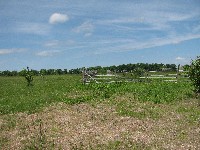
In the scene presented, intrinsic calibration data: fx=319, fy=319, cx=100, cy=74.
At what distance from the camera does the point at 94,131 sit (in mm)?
18281

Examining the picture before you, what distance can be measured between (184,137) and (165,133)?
117 centimetres

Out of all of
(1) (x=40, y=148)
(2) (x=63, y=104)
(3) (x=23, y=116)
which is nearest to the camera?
(1) (x=40, y=148)

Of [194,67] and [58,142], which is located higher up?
[194,67]

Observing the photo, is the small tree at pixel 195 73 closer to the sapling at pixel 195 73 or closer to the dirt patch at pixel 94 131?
the sapling at pixel 195 73

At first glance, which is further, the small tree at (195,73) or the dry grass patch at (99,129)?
the small tree at (195,73)

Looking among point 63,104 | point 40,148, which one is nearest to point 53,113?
point 63,104

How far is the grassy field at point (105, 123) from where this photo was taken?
16.2 metres

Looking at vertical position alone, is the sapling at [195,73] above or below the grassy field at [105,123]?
above

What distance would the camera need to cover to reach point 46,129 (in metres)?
19.0

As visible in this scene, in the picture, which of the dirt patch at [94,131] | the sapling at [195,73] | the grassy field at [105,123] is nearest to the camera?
the dirt patch at [94,131]

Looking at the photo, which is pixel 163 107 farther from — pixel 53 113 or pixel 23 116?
pixel 23 116

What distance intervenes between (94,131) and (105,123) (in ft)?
6.22

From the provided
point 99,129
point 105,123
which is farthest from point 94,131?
point 105,123

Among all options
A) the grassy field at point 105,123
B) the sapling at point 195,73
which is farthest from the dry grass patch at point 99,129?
the sapling at point 195,73
